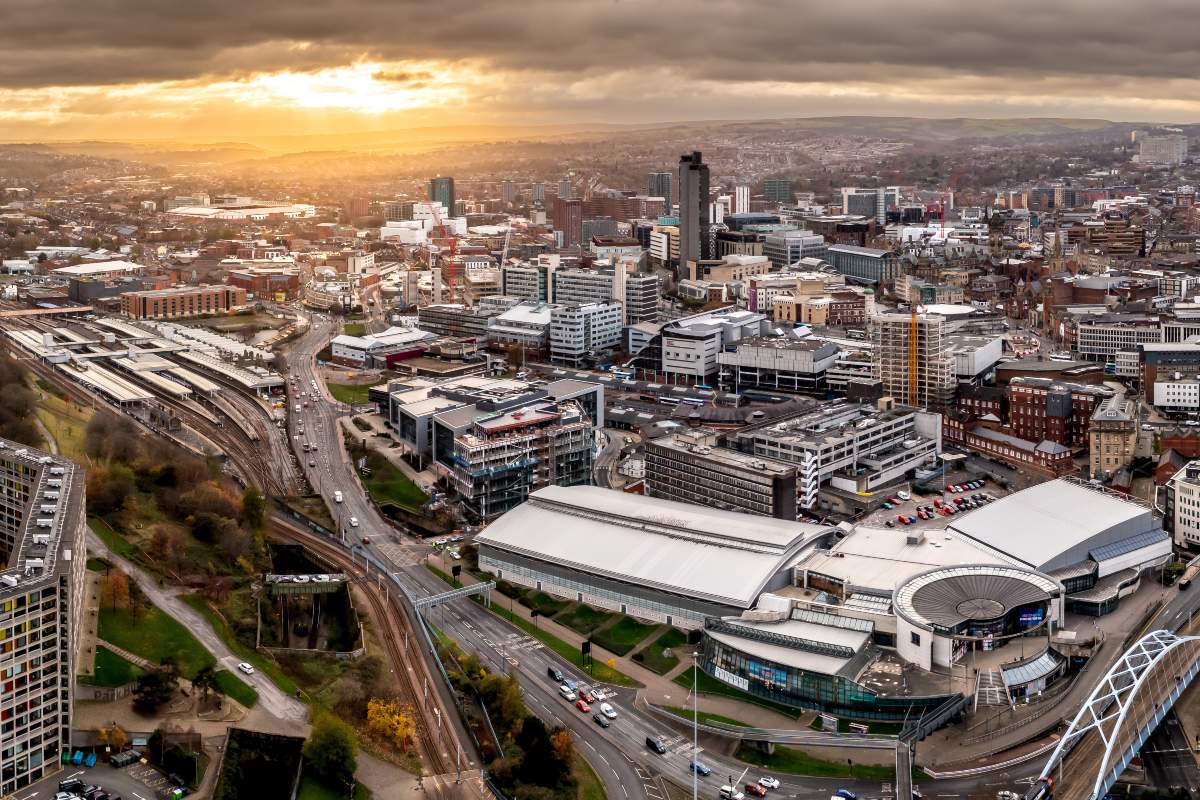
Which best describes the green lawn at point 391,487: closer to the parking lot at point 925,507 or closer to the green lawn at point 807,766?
the parking lot at point 925,507

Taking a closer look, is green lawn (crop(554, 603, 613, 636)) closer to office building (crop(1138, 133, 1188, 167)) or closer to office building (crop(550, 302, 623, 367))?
office building (crop(550, 302, 623, 367))

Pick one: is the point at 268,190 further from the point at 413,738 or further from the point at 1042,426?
the point at 413,738

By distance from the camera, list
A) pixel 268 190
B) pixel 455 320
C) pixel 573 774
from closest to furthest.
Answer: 1. pixel 573 774
2. pixel 455 320
3. pixel 268 190

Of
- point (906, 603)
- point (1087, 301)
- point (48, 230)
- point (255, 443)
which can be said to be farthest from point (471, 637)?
point (48, 230)

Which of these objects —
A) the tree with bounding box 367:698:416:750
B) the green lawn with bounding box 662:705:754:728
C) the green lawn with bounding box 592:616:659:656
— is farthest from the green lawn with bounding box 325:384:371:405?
the green lawn with bounding box 662:705:754:728

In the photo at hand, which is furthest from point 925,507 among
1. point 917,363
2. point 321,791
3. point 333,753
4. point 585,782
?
point 321,791

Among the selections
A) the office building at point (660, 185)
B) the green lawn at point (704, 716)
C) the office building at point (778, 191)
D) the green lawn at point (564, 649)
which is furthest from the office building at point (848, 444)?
the office building at point (778, 191)
